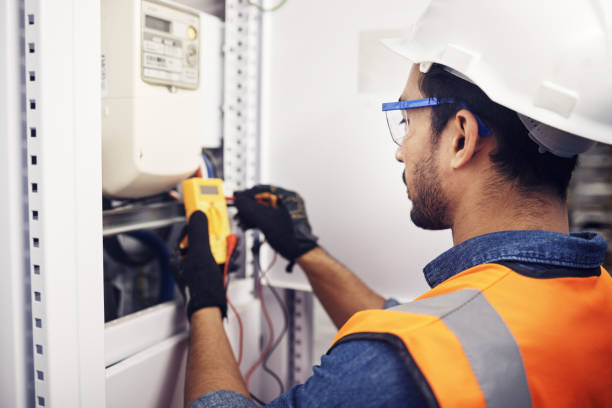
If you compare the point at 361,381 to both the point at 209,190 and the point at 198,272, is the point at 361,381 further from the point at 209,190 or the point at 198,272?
the point at 209,190

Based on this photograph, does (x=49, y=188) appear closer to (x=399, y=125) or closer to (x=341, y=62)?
(x=399, y=125)

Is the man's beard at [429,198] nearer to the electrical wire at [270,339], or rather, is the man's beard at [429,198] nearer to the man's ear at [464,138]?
the man's ear at [464,138]

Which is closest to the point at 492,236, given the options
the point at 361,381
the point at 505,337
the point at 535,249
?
the point at 535,249

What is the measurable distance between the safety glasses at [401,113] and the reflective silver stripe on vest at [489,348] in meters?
0.29

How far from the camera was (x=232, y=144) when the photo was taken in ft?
4.26

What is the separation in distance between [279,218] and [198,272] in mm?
268

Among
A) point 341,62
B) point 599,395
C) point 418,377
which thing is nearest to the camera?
point 418,377

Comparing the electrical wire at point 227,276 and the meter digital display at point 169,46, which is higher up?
the meter digital display at point 169,46

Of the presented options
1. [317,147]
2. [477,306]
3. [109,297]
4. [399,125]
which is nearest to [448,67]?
[399,125]

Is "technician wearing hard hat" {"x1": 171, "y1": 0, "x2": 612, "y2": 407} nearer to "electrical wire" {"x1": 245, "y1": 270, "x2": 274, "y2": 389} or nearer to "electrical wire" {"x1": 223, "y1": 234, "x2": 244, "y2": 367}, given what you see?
"electrical wire" {"x1": 223, "y1": 234, "x2": 244, "y2": 367}

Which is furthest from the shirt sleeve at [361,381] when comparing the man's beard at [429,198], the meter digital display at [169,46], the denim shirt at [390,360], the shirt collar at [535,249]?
the meter digital display at [169,46]

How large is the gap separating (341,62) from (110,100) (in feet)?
1.83

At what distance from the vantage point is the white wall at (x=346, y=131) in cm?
114

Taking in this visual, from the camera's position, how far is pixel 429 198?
828 mm
